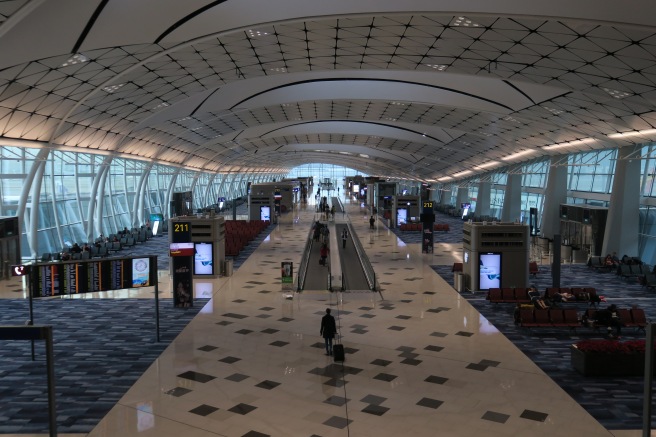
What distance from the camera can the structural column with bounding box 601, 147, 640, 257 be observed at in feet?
116

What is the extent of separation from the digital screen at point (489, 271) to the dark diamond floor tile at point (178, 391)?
15.1 meters

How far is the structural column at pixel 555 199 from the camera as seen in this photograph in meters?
48.0

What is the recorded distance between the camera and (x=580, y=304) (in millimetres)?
22594

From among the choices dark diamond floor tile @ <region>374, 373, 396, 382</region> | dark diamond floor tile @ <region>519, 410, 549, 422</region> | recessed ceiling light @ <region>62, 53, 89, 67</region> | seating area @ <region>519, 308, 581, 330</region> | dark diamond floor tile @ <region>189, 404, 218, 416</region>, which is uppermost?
recessed ceiling light @ <region>62, 53, 89, 67</region>

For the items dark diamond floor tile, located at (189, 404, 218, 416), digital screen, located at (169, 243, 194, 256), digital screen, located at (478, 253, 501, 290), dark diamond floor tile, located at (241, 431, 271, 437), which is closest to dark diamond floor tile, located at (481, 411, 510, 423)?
dark diamond floor tile, located at (241, 431, 271, 437)

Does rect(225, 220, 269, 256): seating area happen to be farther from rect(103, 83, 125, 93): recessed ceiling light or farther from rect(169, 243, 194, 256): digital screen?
rect(169, 243, 194, 256): digital screen

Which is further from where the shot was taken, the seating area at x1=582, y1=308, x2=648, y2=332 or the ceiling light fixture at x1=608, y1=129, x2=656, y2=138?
the ceiling light fixture at x1=608, y1=129, x2=656, y2=138

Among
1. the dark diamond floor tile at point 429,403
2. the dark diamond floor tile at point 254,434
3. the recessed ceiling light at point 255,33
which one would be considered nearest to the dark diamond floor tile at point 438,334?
the dark diamond floor tile at point 429,403

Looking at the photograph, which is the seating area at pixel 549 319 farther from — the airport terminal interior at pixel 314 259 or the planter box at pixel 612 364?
the planter box at pixel 612 364

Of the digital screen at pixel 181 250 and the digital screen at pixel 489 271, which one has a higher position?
the digital screen at pixel 181 250

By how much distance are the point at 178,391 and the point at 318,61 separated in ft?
68.4

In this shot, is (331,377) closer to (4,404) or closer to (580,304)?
(4,404)

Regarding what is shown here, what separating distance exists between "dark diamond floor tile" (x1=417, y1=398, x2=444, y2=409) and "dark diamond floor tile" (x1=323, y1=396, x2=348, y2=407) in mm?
1492

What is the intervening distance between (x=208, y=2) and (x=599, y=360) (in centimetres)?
1491
